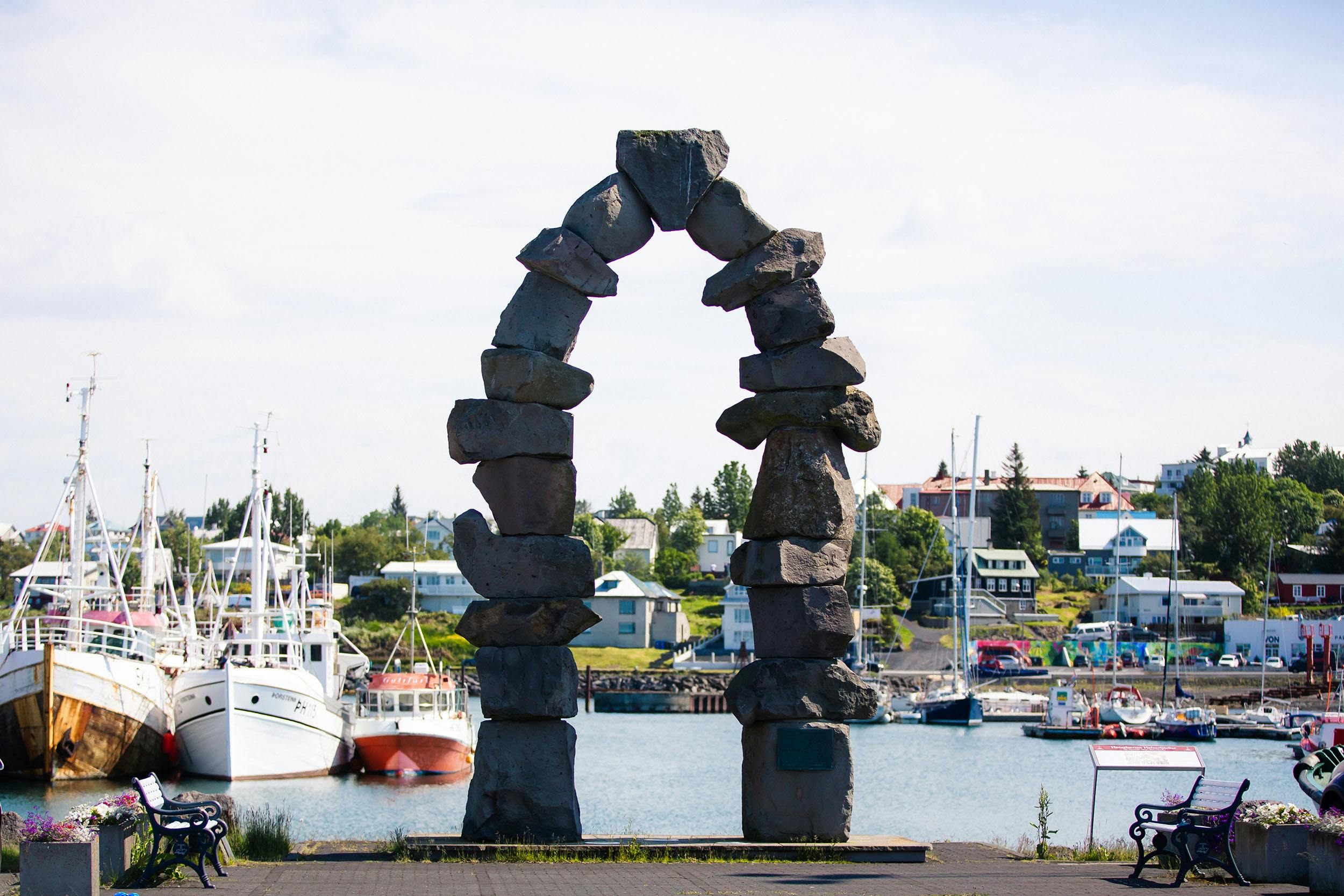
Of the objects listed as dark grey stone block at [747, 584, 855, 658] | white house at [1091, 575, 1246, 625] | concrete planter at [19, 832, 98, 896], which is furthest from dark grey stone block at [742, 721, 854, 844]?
white house at [1091, 575, 1246, 625]

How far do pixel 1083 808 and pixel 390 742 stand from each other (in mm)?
21780

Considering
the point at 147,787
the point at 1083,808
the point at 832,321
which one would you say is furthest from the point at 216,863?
the point at 1083,808

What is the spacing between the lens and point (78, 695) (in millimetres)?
42844

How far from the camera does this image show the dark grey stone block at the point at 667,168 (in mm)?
15875

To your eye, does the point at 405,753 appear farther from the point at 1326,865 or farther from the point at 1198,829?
the point at 1326,865

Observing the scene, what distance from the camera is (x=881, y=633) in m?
98.4

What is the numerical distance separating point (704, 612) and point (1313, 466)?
250 ft

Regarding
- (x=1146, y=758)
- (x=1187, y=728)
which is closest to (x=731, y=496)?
(x=1187, y=728)

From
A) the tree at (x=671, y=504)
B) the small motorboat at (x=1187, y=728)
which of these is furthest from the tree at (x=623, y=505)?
the small motorboat at (x=1187, y=728)

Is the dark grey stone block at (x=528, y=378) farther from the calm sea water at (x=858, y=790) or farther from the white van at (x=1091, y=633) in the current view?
the white van at (x=1091, y=633)

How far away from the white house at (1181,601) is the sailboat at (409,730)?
68.2 m

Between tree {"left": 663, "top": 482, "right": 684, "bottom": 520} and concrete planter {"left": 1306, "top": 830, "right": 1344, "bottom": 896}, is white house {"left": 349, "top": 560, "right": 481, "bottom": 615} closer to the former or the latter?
tree {"left": 663, "top": 482, "right": 684, "bottom": 520}

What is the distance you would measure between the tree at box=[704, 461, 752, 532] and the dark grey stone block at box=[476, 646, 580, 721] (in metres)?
131

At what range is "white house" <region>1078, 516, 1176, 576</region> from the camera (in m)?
124
